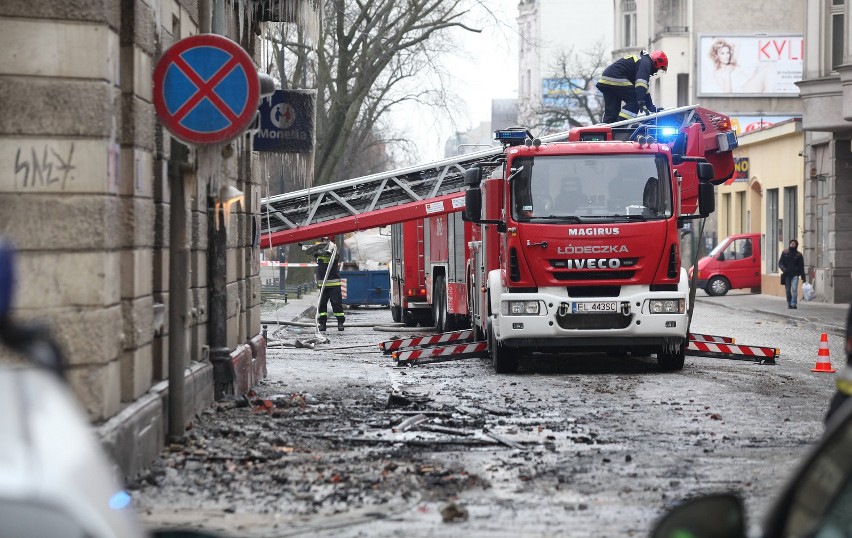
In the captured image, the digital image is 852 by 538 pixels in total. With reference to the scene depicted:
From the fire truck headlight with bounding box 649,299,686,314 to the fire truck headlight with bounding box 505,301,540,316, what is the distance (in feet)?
4.35

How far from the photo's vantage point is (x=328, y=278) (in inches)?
1113

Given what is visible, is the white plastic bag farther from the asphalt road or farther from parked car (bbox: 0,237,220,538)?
parked car (bbox: 0,237,220,538)

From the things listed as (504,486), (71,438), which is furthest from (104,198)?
(71,438)

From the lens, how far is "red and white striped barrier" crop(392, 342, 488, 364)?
1888 cm

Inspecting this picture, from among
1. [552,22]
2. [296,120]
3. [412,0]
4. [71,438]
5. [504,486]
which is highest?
[552,22]

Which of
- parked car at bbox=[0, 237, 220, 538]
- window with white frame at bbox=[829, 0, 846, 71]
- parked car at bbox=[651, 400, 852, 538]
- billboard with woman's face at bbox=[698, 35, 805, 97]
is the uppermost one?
billboard with woman's face at bbox=[698, 35, 805, 97]

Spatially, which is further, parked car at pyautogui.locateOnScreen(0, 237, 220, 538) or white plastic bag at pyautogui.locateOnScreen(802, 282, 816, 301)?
white plastic bag at pyautogui.locateOnScreen(802, 282, 816, 301)

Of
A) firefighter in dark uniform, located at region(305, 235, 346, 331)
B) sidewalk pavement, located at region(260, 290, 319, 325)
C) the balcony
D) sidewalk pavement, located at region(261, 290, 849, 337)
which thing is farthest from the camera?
the balcony

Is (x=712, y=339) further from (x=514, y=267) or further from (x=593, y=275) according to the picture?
(x=514, y=267)

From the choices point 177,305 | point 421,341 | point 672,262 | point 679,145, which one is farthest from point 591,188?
point 177,305

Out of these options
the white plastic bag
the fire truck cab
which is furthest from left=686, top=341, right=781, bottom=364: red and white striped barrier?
the white plastic bag

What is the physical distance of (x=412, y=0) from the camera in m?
41.5

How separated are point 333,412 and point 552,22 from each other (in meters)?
101

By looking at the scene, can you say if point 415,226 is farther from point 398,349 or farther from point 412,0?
point 412,0
